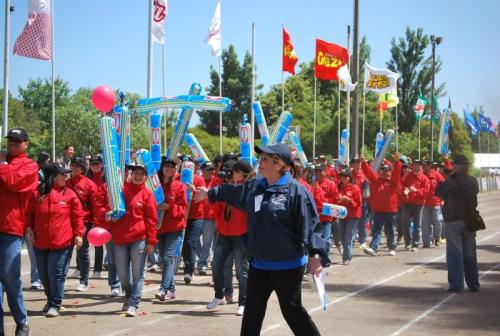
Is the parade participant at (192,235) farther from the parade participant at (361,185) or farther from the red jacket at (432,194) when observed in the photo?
the red jacket at (432,194)

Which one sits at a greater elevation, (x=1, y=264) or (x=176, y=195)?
(x=176, y=195)

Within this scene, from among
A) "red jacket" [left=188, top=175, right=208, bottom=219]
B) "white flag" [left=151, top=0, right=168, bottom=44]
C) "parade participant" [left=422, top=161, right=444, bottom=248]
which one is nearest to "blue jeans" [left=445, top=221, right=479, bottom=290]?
"red jacket" [left=188, top=175, right=208, bottom=219]

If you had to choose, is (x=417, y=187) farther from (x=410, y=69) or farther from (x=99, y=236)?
(x=410, y=69)

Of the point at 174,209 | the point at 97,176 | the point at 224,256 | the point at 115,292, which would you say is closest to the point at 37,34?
the point at 97,176

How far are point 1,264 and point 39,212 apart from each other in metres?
1.94

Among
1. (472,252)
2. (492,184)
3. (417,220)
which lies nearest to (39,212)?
(472,252)

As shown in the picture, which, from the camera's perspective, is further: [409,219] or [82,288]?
[409,219]

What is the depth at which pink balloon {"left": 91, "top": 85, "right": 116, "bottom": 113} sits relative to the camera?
11219mm

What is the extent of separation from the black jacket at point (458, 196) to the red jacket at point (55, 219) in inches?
215

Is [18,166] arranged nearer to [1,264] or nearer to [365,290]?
[1,264]

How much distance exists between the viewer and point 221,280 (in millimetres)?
10234

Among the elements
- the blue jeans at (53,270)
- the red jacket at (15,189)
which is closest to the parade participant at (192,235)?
the blue jeans at (53,270)

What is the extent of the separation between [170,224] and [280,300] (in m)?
4.73

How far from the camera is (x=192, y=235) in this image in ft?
42.8
